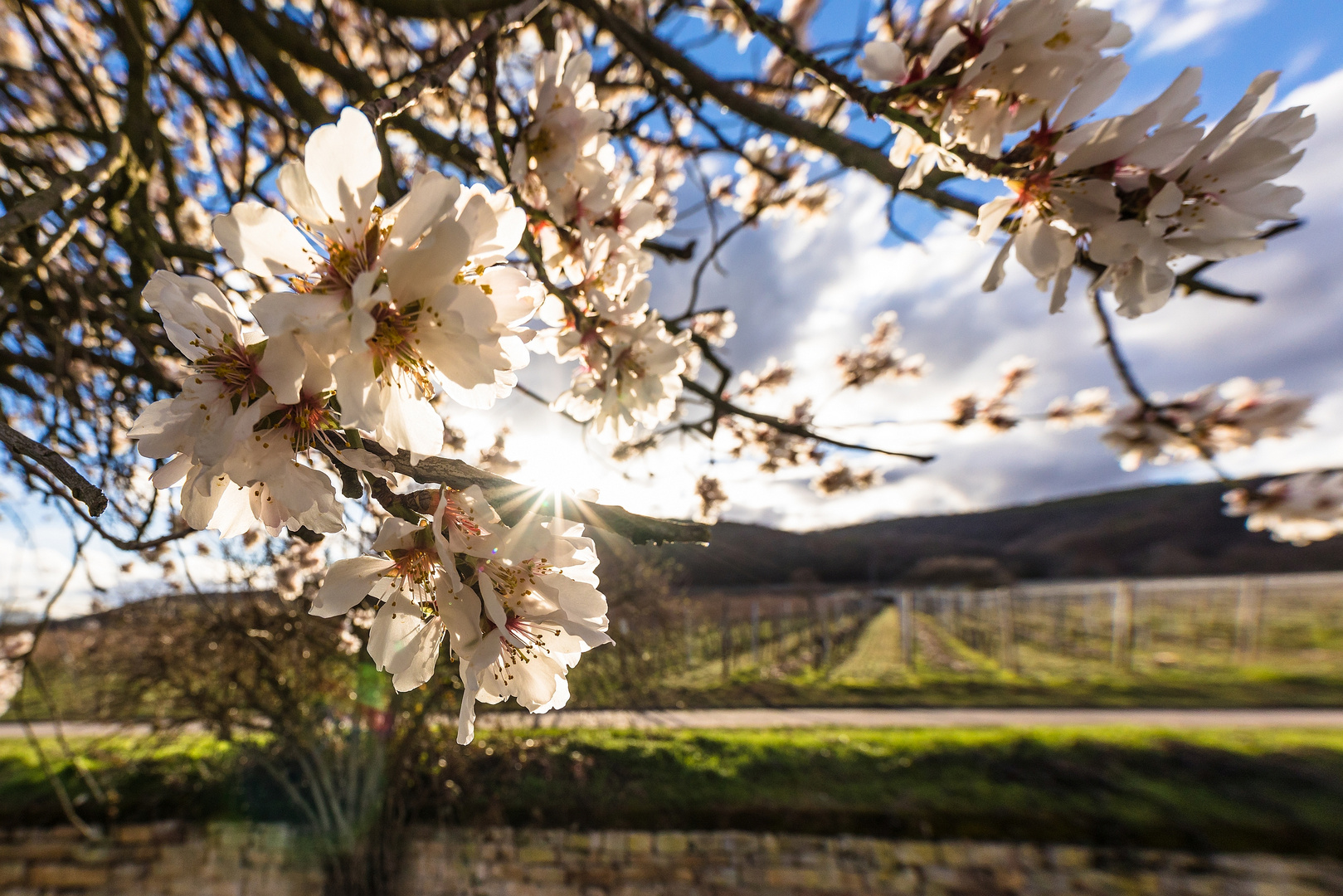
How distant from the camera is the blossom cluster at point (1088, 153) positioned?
48 centimetres

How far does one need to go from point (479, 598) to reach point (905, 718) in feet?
19.1

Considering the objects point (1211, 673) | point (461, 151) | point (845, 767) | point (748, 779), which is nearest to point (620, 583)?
point (748, 779)

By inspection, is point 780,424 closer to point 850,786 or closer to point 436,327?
point 436,327

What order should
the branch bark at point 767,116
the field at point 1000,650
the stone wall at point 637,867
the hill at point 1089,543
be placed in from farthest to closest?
the hill at point 1089,543 → the field at point 1000,650 → the stone wall at point 637,867 → the branch bark at point 767,116

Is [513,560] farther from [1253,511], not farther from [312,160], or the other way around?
[1253,511]

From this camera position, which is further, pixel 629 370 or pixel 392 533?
pixel 629 370

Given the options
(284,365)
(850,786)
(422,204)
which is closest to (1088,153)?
(422,204)

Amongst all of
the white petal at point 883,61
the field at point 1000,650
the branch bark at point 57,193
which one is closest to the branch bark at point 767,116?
the white petal at point 883,61

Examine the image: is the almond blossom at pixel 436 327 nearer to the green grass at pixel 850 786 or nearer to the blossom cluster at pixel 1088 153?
the blossom cluster at pixel 1088 153

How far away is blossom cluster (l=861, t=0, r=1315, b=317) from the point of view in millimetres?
477

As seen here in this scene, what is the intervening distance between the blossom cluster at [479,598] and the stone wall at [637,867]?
3547 mm

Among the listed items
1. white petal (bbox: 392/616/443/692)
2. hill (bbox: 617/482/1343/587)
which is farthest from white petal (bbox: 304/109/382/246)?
hill (bbox: 617/482/1343/587)

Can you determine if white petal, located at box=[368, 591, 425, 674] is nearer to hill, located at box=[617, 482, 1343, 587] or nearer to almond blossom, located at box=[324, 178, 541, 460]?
almond blossom, located at box=[324, 178, 541, 460]

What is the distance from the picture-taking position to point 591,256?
0.83 metres
